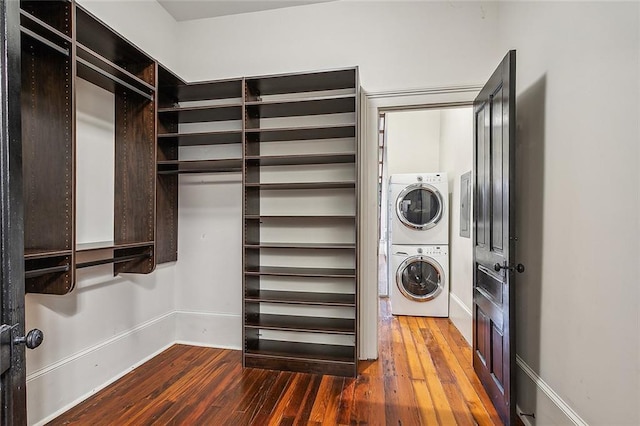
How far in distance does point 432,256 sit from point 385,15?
2630 mm

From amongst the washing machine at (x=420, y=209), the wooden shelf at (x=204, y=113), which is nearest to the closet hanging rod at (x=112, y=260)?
the wooden shelf at (x=204, y=113)

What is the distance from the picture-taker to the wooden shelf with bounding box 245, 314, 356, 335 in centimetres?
250

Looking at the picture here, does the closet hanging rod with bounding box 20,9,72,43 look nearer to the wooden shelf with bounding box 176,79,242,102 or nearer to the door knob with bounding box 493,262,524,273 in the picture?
the wooden shelf with bounding box 176,79,242,102

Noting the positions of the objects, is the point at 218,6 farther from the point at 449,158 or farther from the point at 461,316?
the point at 461,316

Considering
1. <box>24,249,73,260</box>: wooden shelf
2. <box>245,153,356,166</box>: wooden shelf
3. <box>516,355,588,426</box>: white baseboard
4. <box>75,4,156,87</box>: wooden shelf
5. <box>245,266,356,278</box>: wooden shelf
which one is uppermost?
<box>75,4,156,87</box>: wooden shelf

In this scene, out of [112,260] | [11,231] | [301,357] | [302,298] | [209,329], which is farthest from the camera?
[209,329]

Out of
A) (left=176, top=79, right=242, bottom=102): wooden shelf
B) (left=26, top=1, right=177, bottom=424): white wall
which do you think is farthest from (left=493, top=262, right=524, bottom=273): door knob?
(left=26, top=1, right=177, bottom=424): white wall

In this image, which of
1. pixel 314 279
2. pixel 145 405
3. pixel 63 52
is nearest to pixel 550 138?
pixel 314 279

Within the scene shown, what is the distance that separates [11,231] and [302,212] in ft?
6.94

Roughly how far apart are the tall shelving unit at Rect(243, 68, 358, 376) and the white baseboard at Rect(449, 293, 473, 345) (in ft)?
3.94

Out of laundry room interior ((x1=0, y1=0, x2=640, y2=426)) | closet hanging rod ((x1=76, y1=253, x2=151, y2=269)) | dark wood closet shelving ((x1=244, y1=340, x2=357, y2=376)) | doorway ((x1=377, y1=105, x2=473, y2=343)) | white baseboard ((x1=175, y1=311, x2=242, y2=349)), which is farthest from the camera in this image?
doorway ((x1=377, y1=105, x2=473, y2=343))

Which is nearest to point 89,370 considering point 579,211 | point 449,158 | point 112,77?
point 112,77

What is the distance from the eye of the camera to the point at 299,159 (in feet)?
8.57

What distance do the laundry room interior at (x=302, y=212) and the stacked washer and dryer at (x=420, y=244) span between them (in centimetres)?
19
